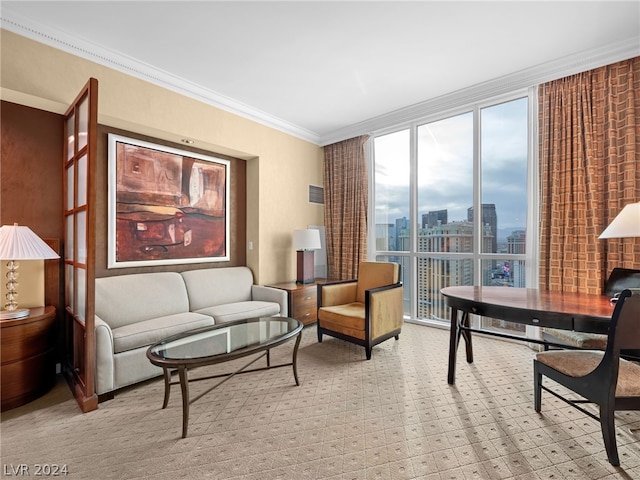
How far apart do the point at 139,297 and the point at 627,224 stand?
4.11 m

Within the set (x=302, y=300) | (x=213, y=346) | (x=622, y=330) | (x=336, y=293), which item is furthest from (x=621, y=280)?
(x=213, y=346)

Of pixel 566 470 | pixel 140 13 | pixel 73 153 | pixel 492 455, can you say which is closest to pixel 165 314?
pixel 73 153

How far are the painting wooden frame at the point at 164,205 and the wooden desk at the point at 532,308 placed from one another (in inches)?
116

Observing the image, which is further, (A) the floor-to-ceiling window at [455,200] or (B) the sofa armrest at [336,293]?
(B) the sofa armrest at [336,293]

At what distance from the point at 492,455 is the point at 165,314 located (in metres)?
2.98

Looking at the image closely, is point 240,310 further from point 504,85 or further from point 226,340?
point 504,85

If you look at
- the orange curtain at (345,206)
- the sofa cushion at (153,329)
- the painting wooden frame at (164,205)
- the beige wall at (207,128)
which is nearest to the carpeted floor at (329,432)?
the sofa cushion at (153,329)

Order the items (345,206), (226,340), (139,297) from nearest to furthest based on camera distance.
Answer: (226,340) < (139,297) < (345,206)

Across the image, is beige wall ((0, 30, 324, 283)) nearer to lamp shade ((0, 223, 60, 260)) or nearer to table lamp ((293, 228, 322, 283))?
table lamp ((293, 228, 322, 283))

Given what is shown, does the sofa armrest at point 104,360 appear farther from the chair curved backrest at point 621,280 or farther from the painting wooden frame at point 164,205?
the chair curved backrest at point 621,280

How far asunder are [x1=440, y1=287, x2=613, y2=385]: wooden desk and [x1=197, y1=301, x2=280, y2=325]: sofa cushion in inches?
77.1

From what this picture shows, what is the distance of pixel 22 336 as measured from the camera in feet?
7.21

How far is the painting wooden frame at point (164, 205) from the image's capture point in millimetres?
3182

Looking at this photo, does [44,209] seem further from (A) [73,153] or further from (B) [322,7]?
(B) [322,7]
